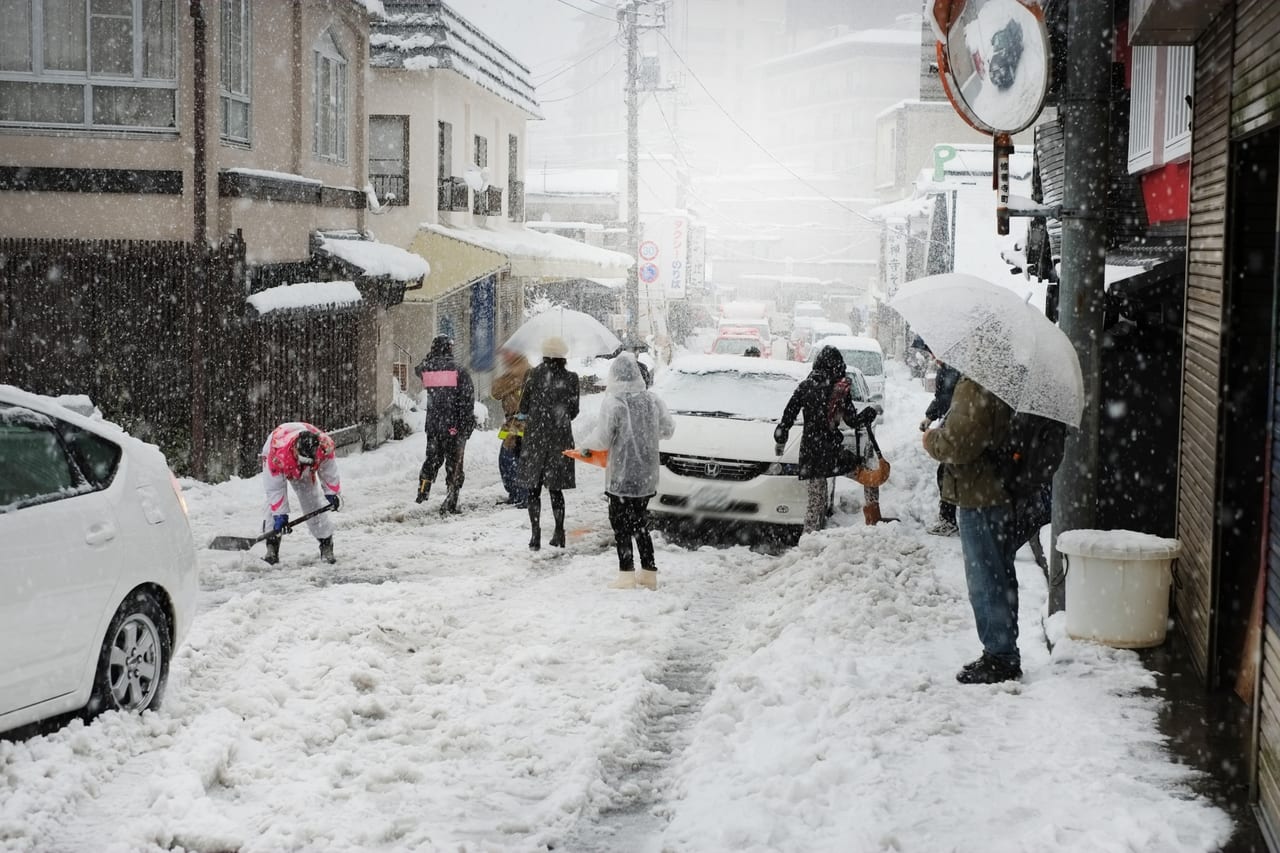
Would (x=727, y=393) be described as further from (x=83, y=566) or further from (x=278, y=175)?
(x=83, y=566)

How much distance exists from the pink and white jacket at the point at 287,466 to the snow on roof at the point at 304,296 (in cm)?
569

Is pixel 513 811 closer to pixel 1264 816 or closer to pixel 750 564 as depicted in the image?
pixel 1264 816

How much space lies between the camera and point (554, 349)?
1192 cm

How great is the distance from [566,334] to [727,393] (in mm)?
1837

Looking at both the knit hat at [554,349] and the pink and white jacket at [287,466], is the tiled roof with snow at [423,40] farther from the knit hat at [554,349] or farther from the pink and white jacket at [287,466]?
the pink and white jacket at [287,466]

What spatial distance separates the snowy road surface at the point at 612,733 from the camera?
5.16 meters

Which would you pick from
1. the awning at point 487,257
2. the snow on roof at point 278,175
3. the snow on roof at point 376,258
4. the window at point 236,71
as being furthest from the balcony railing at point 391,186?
the window at point 236,71

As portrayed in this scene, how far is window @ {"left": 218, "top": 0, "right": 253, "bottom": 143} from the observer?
54.4ft

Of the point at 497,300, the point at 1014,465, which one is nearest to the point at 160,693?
the point at 1014,465

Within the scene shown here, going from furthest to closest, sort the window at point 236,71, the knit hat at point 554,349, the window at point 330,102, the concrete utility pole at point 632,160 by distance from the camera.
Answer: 1. the concrete utility pole at point 632,160
2. the window at point 330,102
3. the window at point 236,71
4. the knit hat at point 554,349

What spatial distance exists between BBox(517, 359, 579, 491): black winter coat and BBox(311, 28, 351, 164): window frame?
9.15 meters

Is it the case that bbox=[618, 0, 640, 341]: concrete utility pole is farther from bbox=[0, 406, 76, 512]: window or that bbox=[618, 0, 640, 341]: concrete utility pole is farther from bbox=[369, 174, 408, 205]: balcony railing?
bbox=[0, 406, 76, 512]: window

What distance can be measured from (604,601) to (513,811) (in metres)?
4.12

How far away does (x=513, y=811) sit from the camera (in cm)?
558
